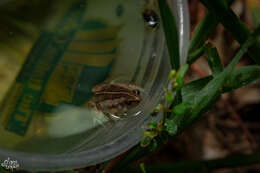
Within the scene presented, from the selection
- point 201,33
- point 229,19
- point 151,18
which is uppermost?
point 229,19

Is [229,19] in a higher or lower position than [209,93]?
higher

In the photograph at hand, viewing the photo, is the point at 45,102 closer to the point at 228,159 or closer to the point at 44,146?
the point at 44,146

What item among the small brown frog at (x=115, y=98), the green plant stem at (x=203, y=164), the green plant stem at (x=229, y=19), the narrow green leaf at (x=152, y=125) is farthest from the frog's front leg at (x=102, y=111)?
the green plant stem at (x=229, y=19)

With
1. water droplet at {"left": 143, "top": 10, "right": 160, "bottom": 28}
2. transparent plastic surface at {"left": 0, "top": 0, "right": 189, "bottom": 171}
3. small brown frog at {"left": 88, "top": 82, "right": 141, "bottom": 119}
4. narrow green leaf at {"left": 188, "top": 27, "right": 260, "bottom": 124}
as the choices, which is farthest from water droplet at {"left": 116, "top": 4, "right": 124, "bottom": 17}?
narrow green leaf at {"left": 188, "top": 27, "right": 260, "bottom": 124}

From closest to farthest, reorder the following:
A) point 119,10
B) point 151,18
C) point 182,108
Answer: point 182,108
point 151,18
point 119,10

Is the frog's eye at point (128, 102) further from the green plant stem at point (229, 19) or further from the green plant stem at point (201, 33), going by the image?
the green plant stem at point (229, 19)

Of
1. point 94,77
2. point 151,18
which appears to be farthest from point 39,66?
point 151,18

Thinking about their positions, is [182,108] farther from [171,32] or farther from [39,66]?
[39,66]
